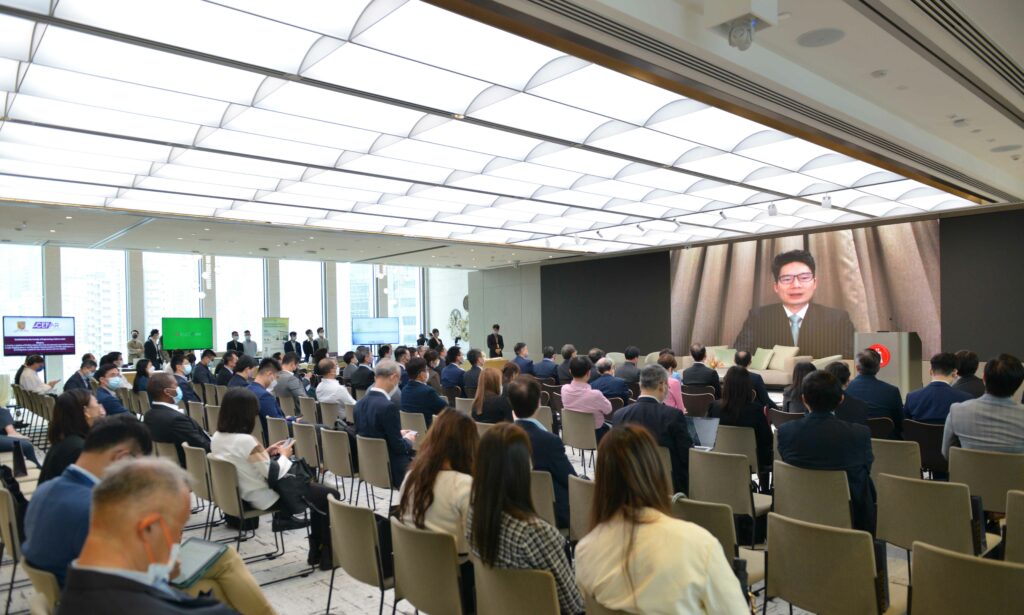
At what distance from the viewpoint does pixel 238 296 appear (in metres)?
20.9

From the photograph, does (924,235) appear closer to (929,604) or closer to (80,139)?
(929,604)

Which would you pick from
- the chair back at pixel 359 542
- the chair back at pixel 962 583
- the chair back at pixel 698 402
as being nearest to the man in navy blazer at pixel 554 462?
the chair back at pixel 359 542

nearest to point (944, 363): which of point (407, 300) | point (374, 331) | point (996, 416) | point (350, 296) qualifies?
point (996, 416)

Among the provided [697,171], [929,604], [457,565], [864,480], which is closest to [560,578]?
[457,565]

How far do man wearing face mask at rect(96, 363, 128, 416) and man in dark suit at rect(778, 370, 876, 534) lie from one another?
6.49 m

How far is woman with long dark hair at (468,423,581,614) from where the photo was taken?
2.31 meters

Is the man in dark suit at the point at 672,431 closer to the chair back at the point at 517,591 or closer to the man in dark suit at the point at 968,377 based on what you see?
the chair back at the point at 517,591

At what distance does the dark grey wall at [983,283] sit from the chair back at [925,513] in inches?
446

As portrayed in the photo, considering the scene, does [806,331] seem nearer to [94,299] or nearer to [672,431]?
[672,431]

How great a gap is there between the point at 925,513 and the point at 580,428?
11.3ft

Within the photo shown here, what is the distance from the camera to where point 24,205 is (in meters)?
10.7

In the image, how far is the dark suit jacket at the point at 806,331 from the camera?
14797 mm

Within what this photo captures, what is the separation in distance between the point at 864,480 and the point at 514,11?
144 inches

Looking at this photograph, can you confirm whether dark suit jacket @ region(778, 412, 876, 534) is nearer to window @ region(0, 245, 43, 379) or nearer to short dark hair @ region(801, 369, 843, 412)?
short dark hair @ region(801, 369, 843, 412)
